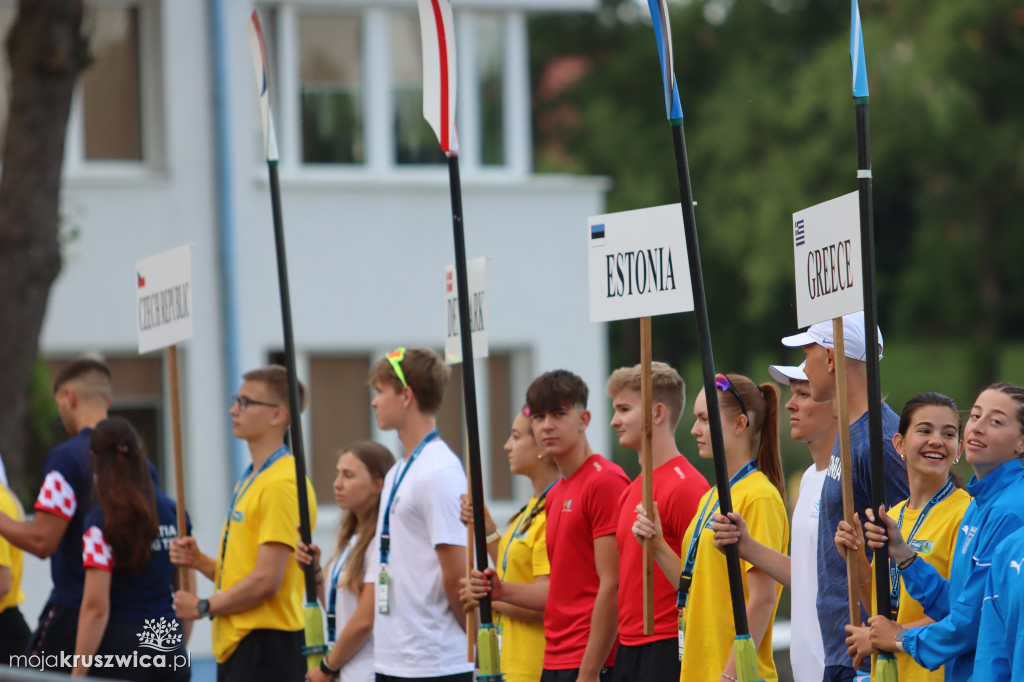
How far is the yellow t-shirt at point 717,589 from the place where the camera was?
5.43m

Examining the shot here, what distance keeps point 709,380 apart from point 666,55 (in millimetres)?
1157

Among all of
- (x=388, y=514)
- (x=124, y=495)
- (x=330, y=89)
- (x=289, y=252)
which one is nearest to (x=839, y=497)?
(x=388, y=514)

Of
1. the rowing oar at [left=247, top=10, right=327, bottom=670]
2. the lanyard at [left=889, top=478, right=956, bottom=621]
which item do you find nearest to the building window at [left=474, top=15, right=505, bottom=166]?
the rowing oar at [left=247, top=10, right=327, bottom=670]

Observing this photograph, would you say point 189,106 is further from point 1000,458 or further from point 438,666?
point 1000,458

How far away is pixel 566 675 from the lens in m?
5.96

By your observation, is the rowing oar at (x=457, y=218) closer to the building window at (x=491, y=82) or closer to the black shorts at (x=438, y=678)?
the black shorts at (x=438, y=678)

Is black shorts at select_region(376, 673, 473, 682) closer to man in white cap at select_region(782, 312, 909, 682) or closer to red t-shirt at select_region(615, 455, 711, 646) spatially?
red t-shirt at select_region(615, 455, 711, 646)

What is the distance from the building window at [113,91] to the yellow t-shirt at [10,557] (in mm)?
8425

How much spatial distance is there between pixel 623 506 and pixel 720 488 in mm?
939

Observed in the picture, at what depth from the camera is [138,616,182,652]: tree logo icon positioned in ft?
21.9

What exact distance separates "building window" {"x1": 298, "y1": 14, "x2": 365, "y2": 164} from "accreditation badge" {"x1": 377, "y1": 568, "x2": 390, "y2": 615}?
10.2 m

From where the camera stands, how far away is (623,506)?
5.86 m

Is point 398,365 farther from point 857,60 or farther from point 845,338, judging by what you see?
point 857,60

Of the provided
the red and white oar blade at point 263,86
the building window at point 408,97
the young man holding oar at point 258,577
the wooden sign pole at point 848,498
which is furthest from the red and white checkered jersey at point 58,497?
the building window at point 408,97
